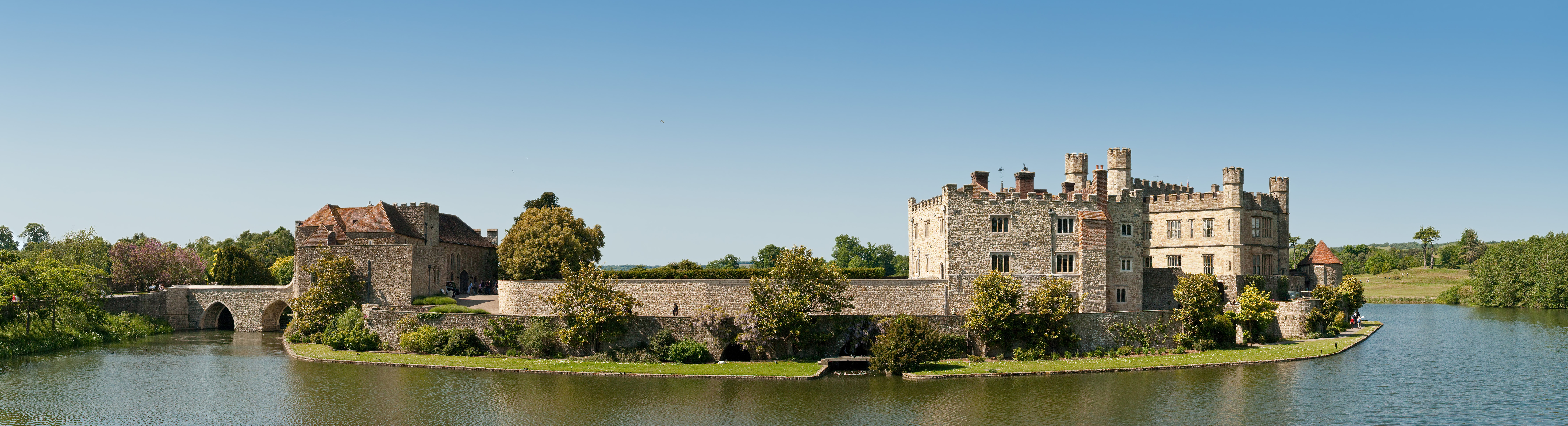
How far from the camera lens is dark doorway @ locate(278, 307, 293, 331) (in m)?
58.0

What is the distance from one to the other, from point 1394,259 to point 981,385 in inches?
4782

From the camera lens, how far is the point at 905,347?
36.2 meters

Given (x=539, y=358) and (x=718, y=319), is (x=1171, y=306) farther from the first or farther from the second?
(x=539, y=358)

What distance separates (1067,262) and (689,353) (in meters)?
17.3

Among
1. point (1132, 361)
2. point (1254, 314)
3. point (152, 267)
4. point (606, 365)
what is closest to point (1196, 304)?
point (1254, 314)

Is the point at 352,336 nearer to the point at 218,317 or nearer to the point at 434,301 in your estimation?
the point at 434,301

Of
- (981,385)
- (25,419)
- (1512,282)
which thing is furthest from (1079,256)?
(1512,282)

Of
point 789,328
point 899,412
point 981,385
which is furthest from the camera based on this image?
point 789,328

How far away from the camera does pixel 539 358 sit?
129 ft

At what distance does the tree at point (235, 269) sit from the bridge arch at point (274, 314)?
535 centimetres

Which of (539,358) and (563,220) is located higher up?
(563,220)

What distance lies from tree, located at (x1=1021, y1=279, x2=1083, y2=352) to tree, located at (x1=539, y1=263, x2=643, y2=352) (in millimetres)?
16008

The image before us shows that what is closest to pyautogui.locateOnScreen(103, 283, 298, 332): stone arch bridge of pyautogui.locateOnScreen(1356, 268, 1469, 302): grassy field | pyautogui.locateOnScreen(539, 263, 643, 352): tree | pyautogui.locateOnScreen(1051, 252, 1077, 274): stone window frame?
pyautogui.locateOnScreen(539, 263, 643, 352): tree

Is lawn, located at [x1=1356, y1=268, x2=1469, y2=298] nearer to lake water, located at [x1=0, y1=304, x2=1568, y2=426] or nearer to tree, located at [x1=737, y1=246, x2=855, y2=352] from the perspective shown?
lake water, located at [x1=0, y1=304, x2=1568, y2=426]
